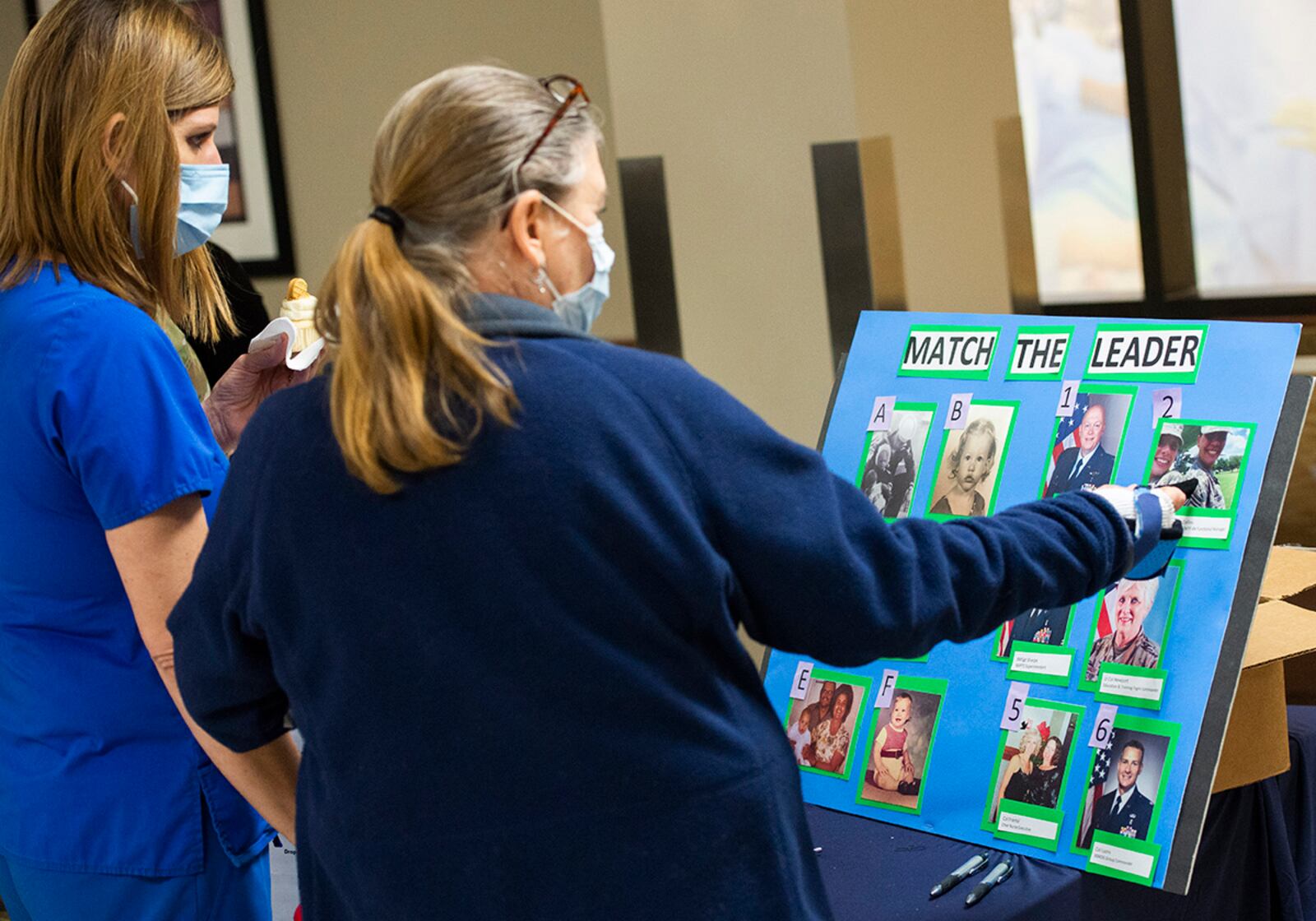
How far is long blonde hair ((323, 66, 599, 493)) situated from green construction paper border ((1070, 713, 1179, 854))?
785mm

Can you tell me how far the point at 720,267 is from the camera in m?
3.11

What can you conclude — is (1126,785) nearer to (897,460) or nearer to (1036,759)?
(1036,759)

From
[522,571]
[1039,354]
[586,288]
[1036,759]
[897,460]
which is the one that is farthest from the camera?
[897,460]

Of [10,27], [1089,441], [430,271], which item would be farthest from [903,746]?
[10,27]

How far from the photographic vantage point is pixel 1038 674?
145 centimetres

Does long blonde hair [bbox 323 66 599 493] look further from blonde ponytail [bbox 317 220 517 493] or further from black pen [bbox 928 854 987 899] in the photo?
black pen [bbox 928 854 987 899]

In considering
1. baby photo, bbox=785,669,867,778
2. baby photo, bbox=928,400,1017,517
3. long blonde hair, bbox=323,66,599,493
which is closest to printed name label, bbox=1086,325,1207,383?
baby photo, bbox=928,400,1017,517

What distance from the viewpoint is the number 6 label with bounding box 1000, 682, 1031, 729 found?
1.46 meters

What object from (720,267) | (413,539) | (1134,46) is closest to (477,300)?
(413,539)

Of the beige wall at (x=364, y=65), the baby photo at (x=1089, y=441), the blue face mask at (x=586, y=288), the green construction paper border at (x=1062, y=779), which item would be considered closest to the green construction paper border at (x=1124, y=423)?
the baby photo at (x=1089, y=441)

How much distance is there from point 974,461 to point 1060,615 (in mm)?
207

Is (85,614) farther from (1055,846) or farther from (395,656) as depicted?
(1055,846)

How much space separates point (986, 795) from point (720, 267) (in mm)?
1831

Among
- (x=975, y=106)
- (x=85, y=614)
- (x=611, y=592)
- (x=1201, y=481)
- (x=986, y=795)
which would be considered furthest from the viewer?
(x=975, y=106)
